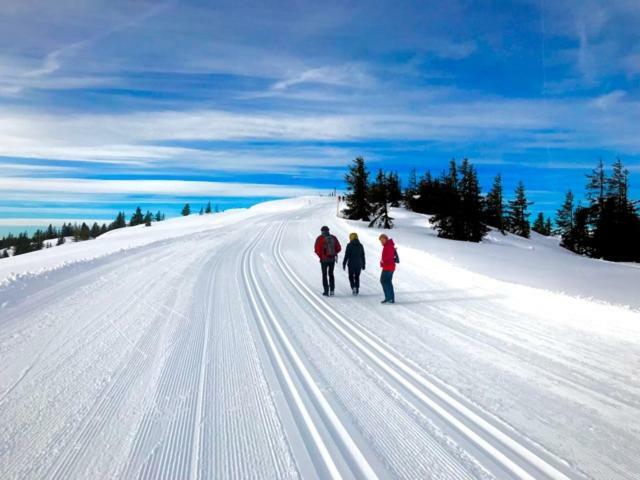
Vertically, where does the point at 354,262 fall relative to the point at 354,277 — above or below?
above

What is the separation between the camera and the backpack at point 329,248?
1066 centimetres

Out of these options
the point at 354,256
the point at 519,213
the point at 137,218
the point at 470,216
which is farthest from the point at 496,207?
the point at 137,218

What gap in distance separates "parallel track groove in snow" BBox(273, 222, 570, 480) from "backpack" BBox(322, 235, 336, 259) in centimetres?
376

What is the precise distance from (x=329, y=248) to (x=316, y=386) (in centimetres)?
647

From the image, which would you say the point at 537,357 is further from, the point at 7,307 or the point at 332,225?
the point at 332,225

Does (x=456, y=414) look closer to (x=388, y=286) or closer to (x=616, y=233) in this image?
(x=388, y=286)

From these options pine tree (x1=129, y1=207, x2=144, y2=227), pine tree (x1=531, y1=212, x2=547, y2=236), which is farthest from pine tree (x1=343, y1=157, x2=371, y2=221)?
pine tree (x1=129, y1=207, x2=144, y2=227)

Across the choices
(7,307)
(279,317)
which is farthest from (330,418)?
(7,307)

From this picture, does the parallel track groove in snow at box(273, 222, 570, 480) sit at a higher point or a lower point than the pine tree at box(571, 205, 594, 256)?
higher

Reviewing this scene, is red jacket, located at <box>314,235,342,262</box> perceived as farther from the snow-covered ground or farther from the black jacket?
the snow-covered ground

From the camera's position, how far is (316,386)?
4496 mm

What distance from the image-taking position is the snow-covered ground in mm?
3117

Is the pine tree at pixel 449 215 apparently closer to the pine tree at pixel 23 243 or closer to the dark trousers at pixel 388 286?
the dark trousers at pixel 388 286

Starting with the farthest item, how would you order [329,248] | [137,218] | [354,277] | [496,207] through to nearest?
[137,218] → [496,207] → [329,248] → [354,277]
